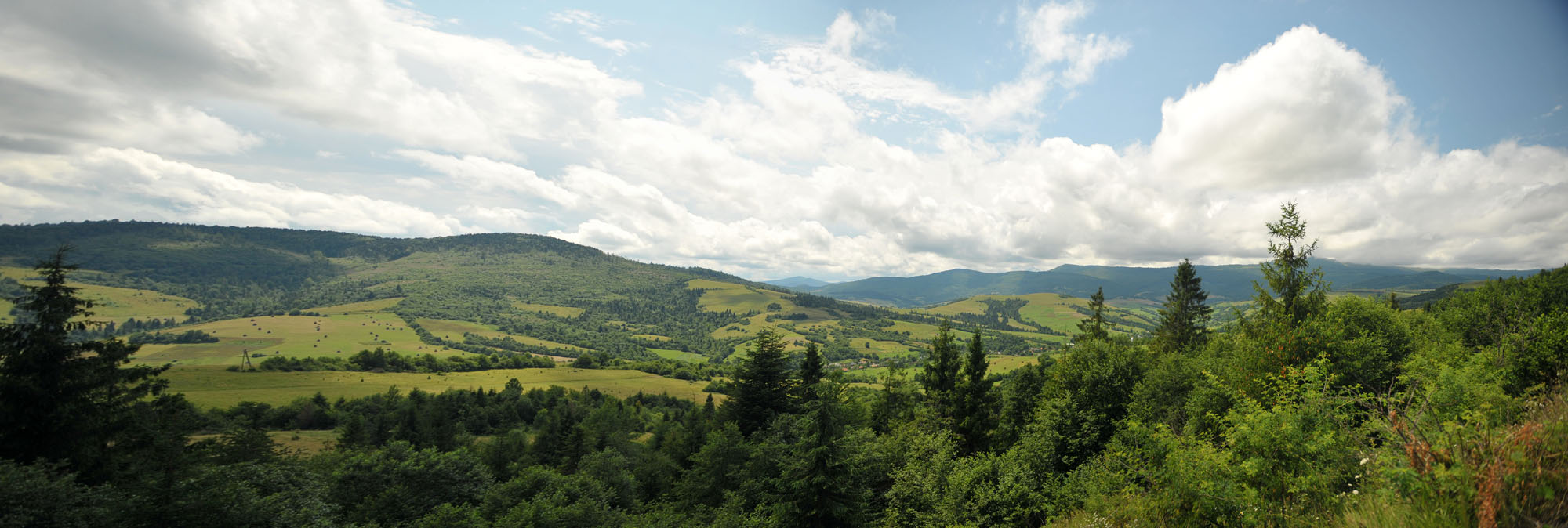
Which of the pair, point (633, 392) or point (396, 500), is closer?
point (396, 500)

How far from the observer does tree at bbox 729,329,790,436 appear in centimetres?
4728

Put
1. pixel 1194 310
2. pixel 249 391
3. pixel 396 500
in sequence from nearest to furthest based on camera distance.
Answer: pixel 396 500 → pixel 1194 310 → pixel 249 391

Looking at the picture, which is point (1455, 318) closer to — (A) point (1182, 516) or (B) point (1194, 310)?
(B) point (1194, 310)

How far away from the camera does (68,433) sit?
71.0 feet

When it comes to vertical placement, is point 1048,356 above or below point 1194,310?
below

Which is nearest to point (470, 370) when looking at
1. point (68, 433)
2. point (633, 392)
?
point (633, 392)

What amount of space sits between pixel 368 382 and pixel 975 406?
449 ft

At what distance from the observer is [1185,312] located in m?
51.3

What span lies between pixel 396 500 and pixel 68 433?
16.5 meters

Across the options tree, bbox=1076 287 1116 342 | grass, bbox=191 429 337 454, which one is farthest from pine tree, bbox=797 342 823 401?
grass, bbox=191 429 337 454

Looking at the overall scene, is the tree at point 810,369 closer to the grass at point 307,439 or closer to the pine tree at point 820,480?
the pine tree at point 820,480

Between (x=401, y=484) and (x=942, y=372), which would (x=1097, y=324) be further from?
(x=401, y=484)

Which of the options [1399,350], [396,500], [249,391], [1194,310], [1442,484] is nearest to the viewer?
[1442,484]

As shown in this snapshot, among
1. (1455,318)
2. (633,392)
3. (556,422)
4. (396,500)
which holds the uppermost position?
(1455,318)
